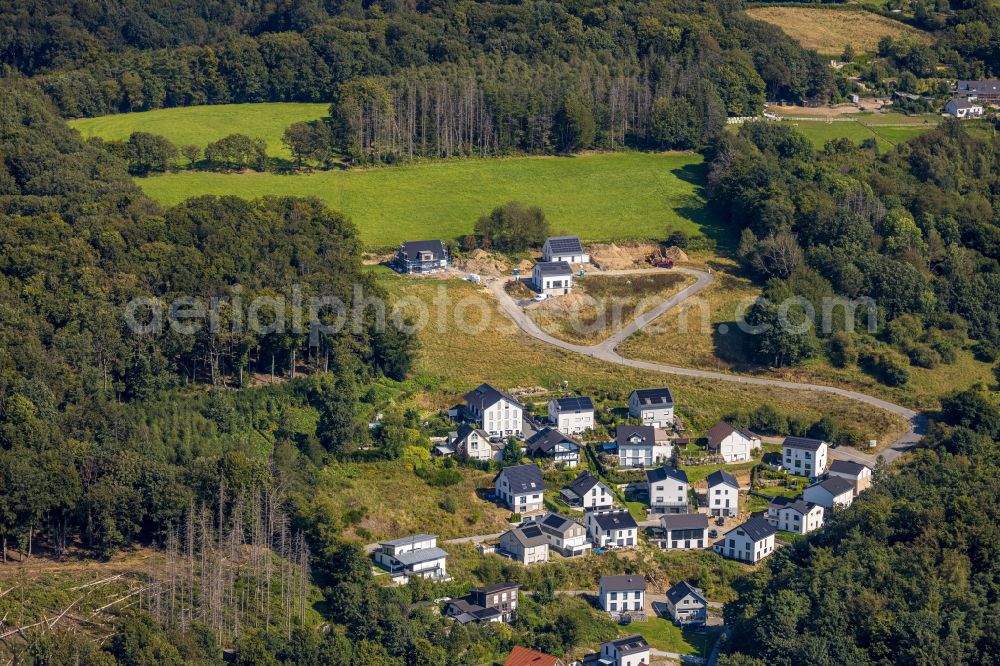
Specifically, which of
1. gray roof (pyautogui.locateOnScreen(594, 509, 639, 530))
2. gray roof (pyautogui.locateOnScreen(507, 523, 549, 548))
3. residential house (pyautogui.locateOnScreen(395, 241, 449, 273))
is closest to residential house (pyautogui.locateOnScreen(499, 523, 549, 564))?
gray roof (pyautogui.locateOnScreen(507, 523, 549, 548))

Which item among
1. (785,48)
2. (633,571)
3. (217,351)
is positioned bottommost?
(633,571)

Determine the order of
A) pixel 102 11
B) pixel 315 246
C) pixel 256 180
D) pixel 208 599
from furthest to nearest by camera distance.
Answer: pixel 102 11 → pixel 256 180 → pixel 315 246 → pixel 208 599

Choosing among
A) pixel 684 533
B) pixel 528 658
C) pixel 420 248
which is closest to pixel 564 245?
A: pixel 420 248

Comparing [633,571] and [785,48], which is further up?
[785,48]

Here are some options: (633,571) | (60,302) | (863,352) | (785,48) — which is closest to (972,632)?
(633,571)

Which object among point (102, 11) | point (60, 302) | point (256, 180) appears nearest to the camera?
point (60, 302)

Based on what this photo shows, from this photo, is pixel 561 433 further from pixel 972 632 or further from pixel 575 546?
pixel 972 632

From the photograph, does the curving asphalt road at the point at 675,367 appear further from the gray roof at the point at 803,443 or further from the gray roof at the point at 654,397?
the gray roof at the point at 654,397
